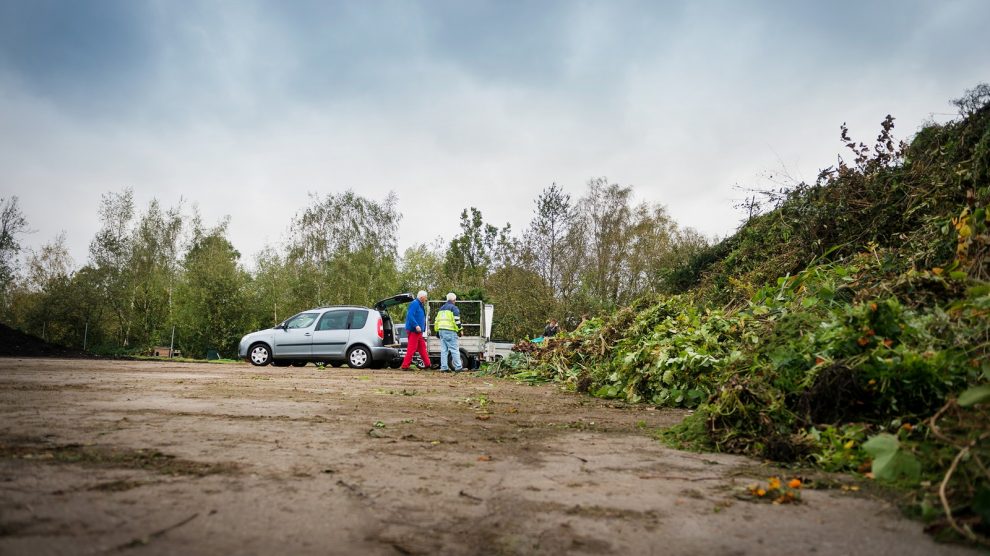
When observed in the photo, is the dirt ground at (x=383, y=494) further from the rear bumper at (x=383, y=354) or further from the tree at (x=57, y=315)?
the tree at (x=57, y=315)

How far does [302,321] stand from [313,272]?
21841mm

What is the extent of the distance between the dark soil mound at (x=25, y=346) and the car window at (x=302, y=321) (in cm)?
1194

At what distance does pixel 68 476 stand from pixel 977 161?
8499 millimetres

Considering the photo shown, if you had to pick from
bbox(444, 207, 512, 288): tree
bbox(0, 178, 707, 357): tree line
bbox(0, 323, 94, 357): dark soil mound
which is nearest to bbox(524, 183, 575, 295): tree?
bbox(0, 178, 707, 357): tree line

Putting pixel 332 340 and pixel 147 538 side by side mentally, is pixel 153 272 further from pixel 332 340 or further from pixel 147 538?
pixel 147 538

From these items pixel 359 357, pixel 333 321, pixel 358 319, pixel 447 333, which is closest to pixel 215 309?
pixel 333 321

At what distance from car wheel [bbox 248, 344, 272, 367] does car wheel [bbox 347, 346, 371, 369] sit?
2557mm

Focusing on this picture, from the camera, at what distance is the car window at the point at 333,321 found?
1741 centimetres

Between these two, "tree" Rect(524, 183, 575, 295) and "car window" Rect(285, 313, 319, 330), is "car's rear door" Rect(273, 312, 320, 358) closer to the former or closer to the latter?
"car window" Rect(285, 313, 319, 330)

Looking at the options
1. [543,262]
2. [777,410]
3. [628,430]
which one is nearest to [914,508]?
[777,410]

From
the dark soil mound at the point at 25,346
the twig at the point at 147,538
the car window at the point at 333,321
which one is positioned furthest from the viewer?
the dark soil mound at the point at 25,346

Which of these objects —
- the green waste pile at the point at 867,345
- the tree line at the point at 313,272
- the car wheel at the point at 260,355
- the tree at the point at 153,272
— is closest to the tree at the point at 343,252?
the tree line at the point at 313,272

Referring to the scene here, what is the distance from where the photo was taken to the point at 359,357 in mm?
17141

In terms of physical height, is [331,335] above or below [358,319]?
below
